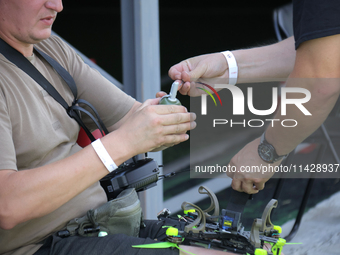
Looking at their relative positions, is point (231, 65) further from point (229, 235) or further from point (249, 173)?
point (229, 235)

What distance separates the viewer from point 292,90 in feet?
3.99

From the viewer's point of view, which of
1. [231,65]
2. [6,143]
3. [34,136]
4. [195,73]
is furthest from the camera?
[231,65]

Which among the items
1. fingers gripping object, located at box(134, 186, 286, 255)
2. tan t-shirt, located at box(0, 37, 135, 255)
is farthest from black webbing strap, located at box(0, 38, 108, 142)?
fingers gripping object, located at box(134, 186, 286, 255)

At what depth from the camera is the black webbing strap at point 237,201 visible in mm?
1272

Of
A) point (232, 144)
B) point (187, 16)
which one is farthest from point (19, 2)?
point (187, 16)

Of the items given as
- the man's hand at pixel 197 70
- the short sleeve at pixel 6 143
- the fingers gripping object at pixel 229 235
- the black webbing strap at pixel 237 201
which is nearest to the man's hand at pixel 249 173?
the black webbing strap at pixel 237 201

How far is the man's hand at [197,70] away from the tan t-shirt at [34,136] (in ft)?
1.48

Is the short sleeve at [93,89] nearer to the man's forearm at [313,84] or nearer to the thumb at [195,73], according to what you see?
the thumb at [195,73]

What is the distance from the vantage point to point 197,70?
142cm

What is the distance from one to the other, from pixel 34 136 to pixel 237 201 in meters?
0.76

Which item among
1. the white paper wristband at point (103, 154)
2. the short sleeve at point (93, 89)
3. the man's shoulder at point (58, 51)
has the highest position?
the man's shoulder at point (58, 51)

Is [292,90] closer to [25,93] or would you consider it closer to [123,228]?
[123,228]

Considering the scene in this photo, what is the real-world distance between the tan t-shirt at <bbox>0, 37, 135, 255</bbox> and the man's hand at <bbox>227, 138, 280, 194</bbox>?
1.73ft

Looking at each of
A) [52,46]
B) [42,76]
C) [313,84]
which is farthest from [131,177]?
[313,84]
